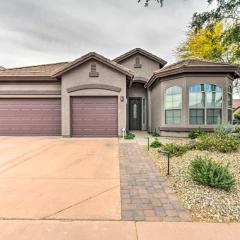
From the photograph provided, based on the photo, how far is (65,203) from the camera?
4121 millimetres

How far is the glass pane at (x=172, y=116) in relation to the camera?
1289 cm

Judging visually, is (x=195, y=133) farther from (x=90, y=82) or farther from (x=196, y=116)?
(x=90, y=82)

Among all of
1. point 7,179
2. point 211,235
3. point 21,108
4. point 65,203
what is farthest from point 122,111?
point 211,235

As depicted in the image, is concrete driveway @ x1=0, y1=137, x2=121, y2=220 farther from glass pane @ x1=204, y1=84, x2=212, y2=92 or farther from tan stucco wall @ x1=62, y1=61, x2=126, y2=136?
glass pane @ x1=204, y1=84, x2=212, y2=92

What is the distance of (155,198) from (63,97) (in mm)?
10920

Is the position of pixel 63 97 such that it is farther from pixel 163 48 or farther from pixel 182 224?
pixel 163 48

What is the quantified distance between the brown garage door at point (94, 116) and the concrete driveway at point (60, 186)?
5.63 metres

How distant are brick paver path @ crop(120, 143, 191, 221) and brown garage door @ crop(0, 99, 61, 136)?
8777 mm

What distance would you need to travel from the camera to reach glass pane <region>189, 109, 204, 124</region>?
12.5 m

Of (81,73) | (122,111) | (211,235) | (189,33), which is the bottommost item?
(211,235)

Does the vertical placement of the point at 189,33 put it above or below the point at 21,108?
above

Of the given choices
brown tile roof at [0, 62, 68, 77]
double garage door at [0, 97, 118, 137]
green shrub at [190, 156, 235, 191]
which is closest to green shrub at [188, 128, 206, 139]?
double garage door at [0, 97, 118, 137]

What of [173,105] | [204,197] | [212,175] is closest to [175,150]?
[212,175]

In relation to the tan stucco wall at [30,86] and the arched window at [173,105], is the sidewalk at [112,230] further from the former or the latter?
the tan stucco wall at [30,86]
